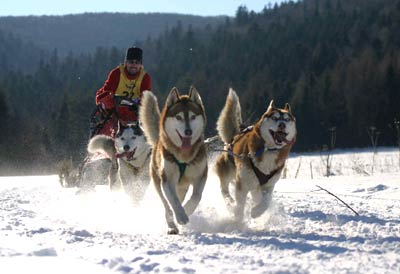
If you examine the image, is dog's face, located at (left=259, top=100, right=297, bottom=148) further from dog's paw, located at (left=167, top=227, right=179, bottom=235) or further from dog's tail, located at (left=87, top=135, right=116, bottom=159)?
dog's tail, located at (left=87, top=135, right=116, bottom=159)

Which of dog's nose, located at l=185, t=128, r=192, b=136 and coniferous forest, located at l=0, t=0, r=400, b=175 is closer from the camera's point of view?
dog's nose, located at l=185, t=128, r=192, b=136

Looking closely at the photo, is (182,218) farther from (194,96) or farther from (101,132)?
(101,132)

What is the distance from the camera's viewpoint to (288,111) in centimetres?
486

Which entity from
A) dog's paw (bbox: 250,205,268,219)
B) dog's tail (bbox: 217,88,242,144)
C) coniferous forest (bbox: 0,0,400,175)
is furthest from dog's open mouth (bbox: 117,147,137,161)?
coniferous forest (bbox: 0,0,400,175)

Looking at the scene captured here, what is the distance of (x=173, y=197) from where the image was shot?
14.1 feet

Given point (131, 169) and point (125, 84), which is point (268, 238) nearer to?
point (131, 169)

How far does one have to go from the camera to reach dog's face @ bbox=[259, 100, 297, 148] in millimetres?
4555

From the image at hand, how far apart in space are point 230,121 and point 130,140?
4.45 feet

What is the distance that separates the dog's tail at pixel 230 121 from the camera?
18.2 ft

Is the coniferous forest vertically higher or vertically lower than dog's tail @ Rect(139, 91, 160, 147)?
higher

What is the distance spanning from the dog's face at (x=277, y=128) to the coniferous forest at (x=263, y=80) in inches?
434

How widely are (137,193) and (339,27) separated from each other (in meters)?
86.5

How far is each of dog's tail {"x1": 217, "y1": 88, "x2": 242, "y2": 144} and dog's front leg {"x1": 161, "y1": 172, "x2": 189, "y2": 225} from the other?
4.41ft

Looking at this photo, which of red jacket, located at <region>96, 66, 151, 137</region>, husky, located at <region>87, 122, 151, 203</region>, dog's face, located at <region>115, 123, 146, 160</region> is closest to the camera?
husky, located at <region>87, 122, 151, 203</region>
